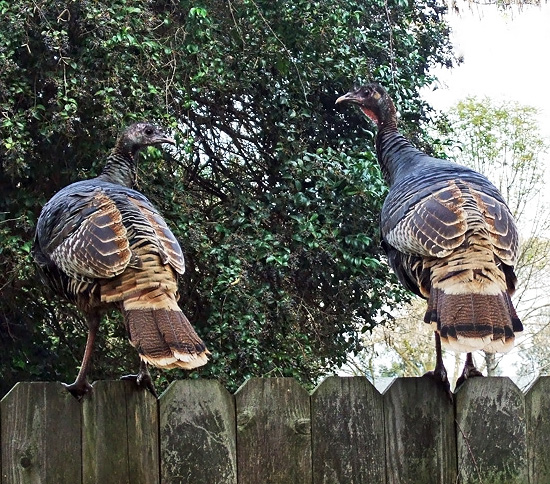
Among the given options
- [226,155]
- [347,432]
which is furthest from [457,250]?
[226,155]

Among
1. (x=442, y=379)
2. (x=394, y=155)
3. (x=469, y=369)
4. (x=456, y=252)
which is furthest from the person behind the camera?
(x=394, y=155)

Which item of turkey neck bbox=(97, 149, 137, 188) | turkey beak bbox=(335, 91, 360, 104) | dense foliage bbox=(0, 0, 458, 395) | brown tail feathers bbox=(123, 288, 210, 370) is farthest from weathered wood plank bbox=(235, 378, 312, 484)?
dense foliage bbox=(0, 0, 458, 395)

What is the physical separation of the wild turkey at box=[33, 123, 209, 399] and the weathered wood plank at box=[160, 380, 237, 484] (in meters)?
0.11

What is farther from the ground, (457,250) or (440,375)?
(457,250)

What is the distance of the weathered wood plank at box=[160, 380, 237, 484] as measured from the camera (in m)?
2.70

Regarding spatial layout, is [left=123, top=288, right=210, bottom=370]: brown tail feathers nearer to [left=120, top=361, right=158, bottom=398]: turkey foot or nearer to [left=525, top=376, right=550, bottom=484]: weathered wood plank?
[left=120, top=361, right=158, bottom=398]: turkey foot

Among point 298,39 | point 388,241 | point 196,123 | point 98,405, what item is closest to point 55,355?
point 196,123

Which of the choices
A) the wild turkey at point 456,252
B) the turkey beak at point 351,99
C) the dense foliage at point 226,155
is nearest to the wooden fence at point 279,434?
the wild turkey at point 456,252

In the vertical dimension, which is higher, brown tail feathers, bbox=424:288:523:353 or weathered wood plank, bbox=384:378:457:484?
brown tail feathers, bbox=424:288:523:353

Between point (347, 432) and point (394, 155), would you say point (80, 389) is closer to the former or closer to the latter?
point (347, 432)

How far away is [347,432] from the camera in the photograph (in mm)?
2832

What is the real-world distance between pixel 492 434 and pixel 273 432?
0.74 m

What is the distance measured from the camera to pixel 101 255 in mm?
3211

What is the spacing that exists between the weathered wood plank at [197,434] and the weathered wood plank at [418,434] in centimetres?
53
